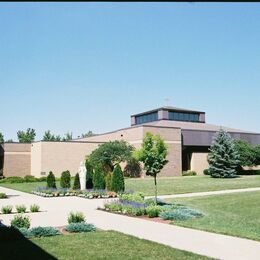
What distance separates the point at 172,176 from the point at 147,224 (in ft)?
121

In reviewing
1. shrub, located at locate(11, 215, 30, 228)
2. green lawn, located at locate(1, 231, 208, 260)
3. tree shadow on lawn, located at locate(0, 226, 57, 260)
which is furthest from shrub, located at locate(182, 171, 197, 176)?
tree shadow on lawn, located at locate(0, 226, 57, 260)

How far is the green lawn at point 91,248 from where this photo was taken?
8.73 m

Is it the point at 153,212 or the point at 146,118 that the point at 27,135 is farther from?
the point at 153,212

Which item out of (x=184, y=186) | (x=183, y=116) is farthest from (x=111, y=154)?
(x=183, y=116)

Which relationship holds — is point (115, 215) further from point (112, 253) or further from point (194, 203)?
point (112, 253)

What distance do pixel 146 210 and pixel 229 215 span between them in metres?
3.65

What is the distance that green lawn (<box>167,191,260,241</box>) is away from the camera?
40.3ft

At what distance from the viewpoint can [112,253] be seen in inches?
356

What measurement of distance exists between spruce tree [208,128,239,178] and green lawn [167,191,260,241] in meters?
22.8

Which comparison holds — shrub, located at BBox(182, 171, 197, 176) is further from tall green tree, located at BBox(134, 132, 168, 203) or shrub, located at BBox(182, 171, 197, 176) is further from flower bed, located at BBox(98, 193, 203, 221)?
tall green tree, located at BBox(134, 132, 168, 203)

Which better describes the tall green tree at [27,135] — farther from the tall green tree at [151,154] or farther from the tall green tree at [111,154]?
the tall green tree at [151,154]

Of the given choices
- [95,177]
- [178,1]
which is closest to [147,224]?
[178,1]

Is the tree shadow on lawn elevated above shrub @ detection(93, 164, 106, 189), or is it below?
below

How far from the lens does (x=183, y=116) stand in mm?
62562
